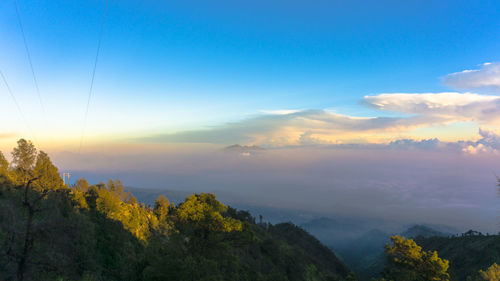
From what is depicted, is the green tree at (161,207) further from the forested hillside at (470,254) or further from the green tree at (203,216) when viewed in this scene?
the forested hillside at (470,254)

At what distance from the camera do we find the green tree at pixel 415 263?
43125 millimetres

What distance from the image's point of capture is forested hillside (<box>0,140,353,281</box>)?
1689 centimetres

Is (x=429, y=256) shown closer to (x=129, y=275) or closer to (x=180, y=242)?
(x=180, y=242)

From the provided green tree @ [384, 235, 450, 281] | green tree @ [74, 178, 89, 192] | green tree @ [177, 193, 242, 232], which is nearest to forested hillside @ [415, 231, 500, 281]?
green tree @ [384, 235, 450, 281]

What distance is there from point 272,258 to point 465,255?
111910 millimetres

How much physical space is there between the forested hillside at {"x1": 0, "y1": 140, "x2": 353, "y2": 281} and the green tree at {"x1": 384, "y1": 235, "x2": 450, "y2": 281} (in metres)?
23.7

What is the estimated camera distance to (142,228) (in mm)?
91312

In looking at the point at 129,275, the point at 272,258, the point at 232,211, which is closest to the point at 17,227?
the point at 129,275

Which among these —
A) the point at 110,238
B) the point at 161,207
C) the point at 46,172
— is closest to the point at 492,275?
the point at 110,238

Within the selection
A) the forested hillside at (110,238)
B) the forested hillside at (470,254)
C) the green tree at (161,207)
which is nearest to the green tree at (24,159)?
the forested hillside at (110,238)

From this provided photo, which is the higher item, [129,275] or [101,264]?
[129,275]

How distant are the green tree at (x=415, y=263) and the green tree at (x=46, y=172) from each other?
10214 cm

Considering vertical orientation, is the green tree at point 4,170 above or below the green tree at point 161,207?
above

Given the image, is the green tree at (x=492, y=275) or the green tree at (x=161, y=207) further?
the green tree at (x=161, y=207)
